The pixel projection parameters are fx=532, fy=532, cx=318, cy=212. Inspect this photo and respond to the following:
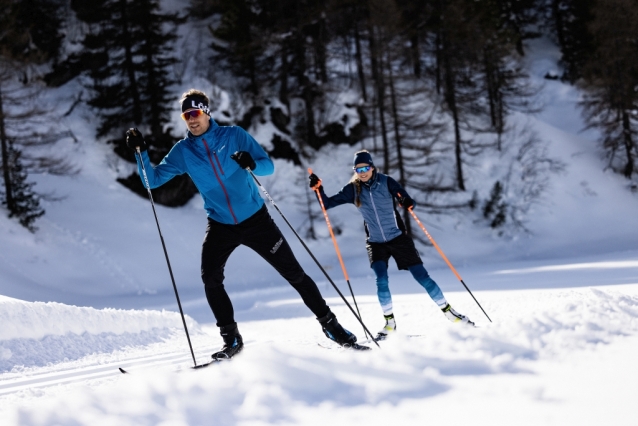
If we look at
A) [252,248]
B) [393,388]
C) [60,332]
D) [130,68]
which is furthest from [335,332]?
[130,68]

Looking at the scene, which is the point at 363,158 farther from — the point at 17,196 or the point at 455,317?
the point at 17,196

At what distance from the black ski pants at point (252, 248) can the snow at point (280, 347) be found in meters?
0.56

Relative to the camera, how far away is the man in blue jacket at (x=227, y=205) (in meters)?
4.23

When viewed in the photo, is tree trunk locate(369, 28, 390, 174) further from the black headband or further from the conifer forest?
the black headband

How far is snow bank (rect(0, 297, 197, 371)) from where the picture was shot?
19.0 ft

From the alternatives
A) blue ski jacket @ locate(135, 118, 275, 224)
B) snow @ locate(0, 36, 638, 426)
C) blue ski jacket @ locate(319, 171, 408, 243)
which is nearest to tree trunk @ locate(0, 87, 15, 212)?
snow @ locate(0, 36, 638, 426)

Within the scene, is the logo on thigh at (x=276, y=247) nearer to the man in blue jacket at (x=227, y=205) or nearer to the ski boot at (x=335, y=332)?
the man in blue jacket at (x=227, y=205)

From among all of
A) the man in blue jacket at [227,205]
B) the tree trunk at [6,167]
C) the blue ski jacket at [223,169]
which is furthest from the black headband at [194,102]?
the tree trunk at [6,167]

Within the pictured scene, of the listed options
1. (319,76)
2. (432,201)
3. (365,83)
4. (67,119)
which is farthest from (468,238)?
(67,119)

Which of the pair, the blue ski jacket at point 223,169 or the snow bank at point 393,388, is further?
the blue ski jacket at point 223,169

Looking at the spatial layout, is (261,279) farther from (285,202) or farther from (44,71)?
(44,71)

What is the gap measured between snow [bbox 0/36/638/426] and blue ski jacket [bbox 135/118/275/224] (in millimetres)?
1103

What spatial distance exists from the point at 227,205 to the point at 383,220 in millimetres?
2314

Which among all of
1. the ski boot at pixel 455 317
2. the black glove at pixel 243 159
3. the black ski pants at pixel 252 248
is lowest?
the ski boot at pixel 455 317
